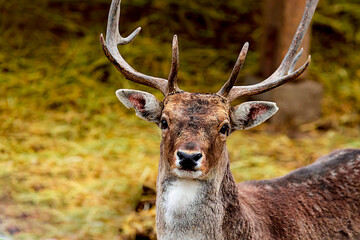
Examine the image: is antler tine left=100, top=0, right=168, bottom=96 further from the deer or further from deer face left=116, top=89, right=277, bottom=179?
deer face left=116, top=89, right=277, bottom=179

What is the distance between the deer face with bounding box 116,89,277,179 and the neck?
0.08 meters

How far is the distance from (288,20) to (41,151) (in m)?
3.15

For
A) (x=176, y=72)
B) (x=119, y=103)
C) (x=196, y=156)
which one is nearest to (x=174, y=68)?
(x=176, y=72)

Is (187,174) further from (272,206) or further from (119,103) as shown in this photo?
(119,103)

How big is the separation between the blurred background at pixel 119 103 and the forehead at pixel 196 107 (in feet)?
5.70

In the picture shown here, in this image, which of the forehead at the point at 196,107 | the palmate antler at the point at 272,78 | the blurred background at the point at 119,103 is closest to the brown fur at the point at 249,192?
the forehead at the point at 196,107

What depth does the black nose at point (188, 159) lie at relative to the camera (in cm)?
385

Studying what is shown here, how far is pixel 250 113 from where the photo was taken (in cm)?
444

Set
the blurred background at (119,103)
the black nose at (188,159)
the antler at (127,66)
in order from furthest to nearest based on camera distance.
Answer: the blurred background at (119,103), the antler at (127,66), the black nose at (188,159)

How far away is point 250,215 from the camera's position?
4473 mm

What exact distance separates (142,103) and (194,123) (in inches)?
19.5

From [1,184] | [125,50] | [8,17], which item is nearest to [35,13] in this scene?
[8,17]

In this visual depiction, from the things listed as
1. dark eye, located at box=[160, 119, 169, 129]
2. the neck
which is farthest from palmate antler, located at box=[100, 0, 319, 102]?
the neck

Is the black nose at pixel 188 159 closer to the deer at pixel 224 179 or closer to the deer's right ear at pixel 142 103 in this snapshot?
the deer at pixel 224 179
